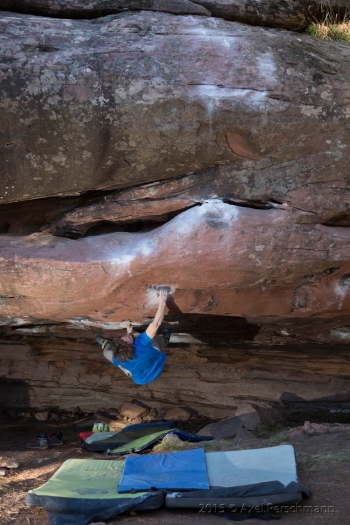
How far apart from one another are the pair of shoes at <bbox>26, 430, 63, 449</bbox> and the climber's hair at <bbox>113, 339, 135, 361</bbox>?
2343mm

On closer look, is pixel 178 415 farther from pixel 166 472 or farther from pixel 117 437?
pixel 166 472

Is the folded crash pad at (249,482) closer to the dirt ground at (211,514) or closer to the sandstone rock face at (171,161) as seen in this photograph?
the dirt ground at (211,514)

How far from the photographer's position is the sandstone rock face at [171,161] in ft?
15.4

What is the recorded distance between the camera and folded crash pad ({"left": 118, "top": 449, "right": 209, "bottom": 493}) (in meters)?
4.56

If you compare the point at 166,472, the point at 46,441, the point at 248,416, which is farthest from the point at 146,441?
the point at 46,441

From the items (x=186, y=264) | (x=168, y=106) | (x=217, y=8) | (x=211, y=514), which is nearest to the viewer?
(x=211, y=514)

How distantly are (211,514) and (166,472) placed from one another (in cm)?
70

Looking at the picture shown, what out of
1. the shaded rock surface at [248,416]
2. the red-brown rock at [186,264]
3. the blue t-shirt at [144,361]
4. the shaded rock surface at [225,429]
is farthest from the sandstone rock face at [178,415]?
the red-brown rock at [186,264]

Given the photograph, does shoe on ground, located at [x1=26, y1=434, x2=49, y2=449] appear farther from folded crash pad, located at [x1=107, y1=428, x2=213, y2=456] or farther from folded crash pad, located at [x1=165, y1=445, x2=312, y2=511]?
folded crash pad, located at [x1=165, y1=445, x2=312, y2=511]

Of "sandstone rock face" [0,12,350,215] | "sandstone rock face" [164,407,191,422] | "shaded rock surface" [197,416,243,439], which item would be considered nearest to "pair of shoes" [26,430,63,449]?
"sandstone rock face" [164,407,191,422]

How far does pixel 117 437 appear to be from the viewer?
6973mm

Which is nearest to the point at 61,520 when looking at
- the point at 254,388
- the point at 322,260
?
the point at 322,260

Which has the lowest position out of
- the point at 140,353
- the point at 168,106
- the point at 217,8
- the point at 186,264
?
the point at 140,353

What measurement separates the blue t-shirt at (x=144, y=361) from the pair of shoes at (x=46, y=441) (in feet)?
7.12
